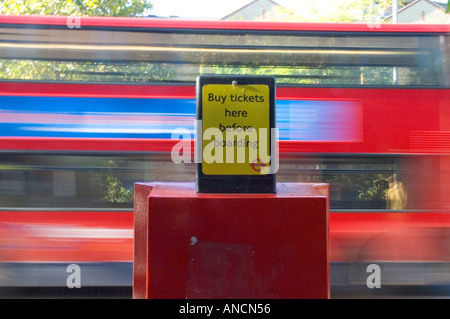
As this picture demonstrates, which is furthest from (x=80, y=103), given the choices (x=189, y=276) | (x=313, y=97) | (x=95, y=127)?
(x=189, y=276)

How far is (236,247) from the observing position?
2.40 m

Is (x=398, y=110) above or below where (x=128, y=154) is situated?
above

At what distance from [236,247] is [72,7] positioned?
14.2 m

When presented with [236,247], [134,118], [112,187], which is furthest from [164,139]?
[236,247]

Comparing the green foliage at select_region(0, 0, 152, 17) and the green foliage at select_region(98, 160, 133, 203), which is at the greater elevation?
the green foliage at select_region(0, 0, 152, 17)

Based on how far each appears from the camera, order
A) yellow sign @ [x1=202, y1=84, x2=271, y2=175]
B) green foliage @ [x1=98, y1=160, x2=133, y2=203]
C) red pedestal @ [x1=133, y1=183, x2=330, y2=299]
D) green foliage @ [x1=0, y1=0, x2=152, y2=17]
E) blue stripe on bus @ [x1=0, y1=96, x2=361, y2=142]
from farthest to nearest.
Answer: green foliage @ [x1=0, y1=0, x2=152, y2=17], green foliage @ [x1=98, y1=160, x2=133, y2=203], blue stripe on bus @ [x1=0, y1=96, x2=361, y2=142], yellow sign @ [x1=202, y1=84, x2=271, y2=175], red pedestal @ [x1=133, y1=183, x2=330, y2=299]

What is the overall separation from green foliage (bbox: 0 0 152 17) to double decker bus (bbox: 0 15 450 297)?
929 centimetres

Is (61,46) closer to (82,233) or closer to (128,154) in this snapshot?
(128,154)

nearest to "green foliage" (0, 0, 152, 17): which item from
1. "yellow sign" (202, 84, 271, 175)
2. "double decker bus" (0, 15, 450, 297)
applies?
"double decker bus" (0, 15, 450, 297)

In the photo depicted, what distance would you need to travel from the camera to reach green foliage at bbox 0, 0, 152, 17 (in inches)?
606

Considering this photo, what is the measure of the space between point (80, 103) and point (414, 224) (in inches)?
146

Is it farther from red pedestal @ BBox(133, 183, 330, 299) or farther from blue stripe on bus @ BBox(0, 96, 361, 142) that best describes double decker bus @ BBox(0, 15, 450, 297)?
red pedestal @ BBox(133, 183, 330, 299)

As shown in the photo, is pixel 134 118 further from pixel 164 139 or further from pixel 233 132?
pixel 233 132

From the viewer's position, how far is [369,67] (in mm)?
6621
